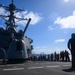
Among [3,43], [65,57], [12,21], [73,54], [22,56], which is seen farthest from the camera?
[12,21]

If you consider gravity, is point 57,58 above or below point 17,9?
below

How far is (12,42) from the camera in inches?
906

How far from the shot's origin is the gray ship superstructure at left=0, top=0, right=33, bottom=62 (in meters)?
21.6

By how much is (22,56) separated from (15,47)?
4.74 feet

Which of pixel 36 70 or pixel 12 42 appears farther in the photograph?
pixel 12 42

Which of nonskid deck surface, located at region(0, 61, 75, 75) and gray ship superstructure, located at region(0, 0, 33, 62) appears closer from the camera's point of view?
nonskid deck surface, located at region(0, 61, 75, 75)

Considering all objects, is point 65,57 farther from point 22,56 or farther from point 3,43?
point 3,43

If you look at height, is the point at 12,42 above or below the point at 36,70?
above

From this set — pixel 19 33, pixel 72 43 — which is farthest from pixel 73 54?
pixel 19 33

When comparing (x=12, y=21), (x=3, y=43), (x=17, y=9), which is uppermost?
(x=17, y=9)

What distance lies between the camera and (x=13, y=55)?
21.6 metres

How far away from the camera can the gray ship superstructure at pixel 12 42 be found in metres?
21.6

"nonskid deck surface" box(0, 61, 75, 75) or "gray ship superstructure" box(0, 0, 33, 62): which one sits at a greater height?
"gray ship superstructure" box(0, 0, 33, 62)

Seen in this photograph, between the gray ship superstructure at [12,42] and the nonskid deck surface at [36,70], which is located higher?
the gray ship superstructure at [12,42]
